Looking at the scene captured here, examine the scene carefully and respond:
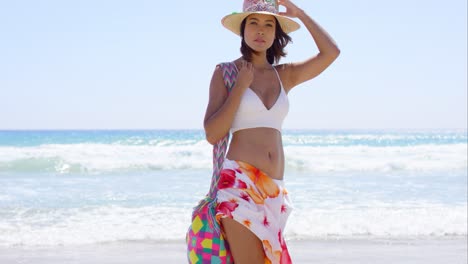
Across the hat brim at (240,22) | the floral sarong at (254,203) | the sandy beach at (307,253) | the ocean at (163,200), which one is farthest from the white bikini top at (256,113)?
the ocean at (163,200)

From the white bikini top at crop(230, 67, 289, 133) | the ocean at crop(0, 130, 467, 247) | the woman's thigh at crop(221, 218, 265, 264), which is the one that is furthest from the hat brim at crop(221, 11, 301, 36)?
the ocean at crop(0, 130, 467, 247)

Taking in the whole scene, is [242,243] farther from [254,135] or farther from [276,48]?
[276,48]

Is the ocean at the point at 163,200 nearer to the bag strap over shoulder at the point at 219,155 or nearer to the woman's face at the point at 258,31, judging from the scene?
the bag strap over shoulder at the point at 219,155

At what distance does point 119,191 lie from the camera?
11.2 metres

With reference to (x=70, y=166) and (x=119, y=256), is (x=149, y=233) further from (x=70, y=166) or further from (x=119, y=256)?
(x=70, y=166)

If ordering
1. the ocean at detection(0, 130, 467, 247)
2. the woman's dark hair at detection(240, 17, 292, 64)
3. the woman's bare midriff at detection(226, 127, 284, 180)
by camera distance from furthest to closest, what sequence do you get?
the ocean at detection(0, 130, 467, 247), the woman's dark hair at detection(240, 17, 292, 64), the woman's bare midriff at detection(226, 127, 284, 180)

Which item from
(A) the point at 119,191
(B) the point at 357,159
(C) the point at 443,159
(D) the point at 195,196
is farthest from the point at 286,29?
(C) the point at 443,159

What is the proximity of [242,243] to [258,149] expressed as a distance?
394 millimetres

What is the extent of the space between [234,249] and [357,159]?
19.1 metres

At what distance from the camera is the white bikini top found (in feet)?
9.21

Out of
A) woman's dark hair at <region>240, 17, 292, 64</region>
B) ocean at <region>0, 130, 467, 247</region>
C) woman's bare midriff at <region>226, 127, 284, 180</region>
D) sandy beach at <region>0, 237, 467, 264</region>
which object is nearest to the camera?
woman's bare midriff at <region>226, 127, 284, 180</region>

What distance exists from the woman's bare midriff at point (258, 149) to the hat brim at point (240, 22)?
1.55ft

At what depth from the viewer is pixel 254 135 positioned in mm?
2855

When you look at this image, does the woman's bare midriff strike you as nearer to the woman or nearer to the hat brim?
the woman
